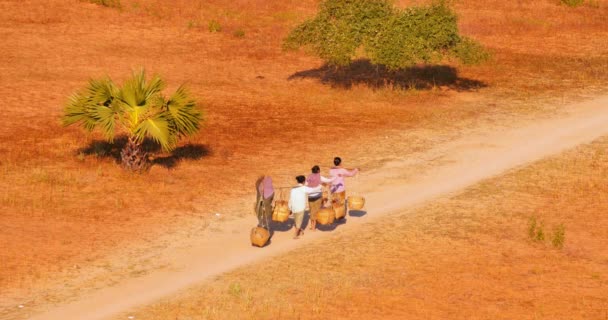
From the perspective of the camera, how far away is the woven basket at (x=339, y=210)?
24.9 meters

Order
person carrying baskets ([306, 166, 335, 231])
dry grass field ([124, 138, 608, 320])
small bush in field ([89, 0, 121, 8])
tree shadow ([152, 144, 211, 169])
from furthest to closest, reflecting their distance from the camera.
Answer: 1. small bush in field ([89, 0, 121, 8])
2. tree shadow ([152, 144, 211, 169])
3. person carrying baskets ([306, 166, 335, 231])
4. dry grass field ([124, 138, 608, 320])

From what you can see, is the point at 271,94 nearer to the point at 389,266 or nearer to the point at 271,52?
the point at 271,52

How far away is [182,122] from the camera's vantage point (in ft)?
95.1

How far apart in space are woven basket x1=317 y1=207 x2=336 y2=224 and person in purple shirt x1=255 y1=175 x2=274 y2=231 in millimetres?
1062

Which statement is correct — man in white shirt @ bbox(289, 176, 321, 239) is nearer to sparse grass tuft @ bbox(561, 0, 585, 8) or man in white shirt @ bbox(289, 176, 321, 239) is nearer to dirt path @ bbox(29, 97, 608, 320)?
dirt path @ bbox(29, 97, 608, 320)

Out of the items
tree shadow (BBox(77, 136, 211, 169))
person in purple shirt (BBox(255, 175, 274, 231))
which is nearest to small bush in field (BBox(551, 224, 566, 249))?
person in purple shirt (BBox(255, 175, 274, 231))

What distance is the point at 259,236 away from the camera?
23.8 metres

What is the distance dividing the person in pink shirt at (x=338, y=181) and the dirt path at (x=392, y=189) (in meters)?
0.68

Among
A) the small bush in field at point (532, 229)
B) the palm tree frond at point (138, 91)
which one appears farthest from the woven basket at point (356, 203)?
the palm tree frond at point (138, 91)

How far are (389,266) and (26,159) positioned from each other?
11.6 meters

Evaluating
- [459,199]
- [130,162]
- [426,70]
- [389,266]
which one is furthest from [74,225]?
[426,70]

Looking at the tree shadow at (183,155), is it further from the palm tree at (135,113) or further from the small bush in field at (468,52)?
the small bush in field at (468,52)

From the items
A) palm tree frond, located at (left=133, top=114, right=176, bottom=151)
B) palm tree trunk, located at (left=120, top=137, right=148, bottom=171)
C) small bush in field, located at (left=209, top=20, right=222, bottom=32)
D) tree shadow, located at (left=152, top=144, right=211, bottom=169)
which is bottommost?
tree shadow, located at (left=152, top=144, right=211, bottom=169)

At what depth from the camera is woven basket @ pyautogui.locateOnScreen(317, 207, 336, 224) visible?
2445 cm
